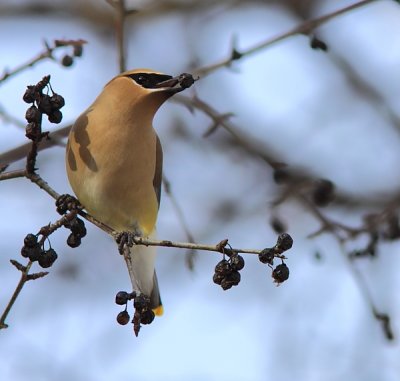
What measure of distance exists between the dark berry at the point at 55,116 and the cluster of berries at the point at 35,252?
386mm

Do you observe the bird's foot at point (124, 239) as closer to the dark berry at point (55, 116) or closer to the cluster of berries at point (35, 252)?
the cluster of berries at point (35, 252)

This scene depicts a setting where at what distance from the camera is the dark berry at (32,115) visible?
9.53 feet

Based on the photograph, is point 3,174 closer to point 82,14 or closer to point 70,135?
point 70,135

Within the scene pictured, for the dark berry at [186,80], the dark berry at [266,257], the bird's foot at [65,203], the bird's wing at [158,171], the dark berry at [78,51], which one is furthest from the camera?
the bird's wing at [158,171]

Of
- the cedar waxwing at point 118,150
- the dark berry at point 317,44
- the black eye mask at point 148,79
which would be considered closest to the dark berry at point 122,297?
the cedar waxwing at point 118,150

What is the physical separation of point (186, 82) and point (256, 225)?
15.6 feet

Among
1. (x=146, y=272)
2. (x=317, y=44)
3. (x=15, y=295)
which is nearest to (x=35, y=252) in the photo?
(x=15, y=295)

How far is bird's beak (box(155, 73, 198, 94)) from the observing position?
3.25 m

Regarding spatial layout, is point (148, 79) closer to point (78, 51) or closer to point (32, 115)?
point (78, 51)

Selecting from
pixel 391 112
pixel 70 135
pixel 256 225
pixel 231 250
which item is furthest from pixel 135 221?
pixel 256 225

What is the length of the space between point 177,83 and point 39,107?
2.44 feet

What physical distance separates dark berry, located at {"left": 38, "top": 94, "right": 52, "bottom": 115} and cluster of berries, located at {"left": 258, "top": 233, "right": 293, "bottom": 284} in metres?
0.86

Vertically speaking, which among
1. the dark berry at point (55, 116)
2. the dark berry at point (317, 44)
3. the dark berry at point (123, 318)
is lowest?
the dark berry at point (123, 318)

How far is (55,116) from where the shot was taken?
3.00 metres
